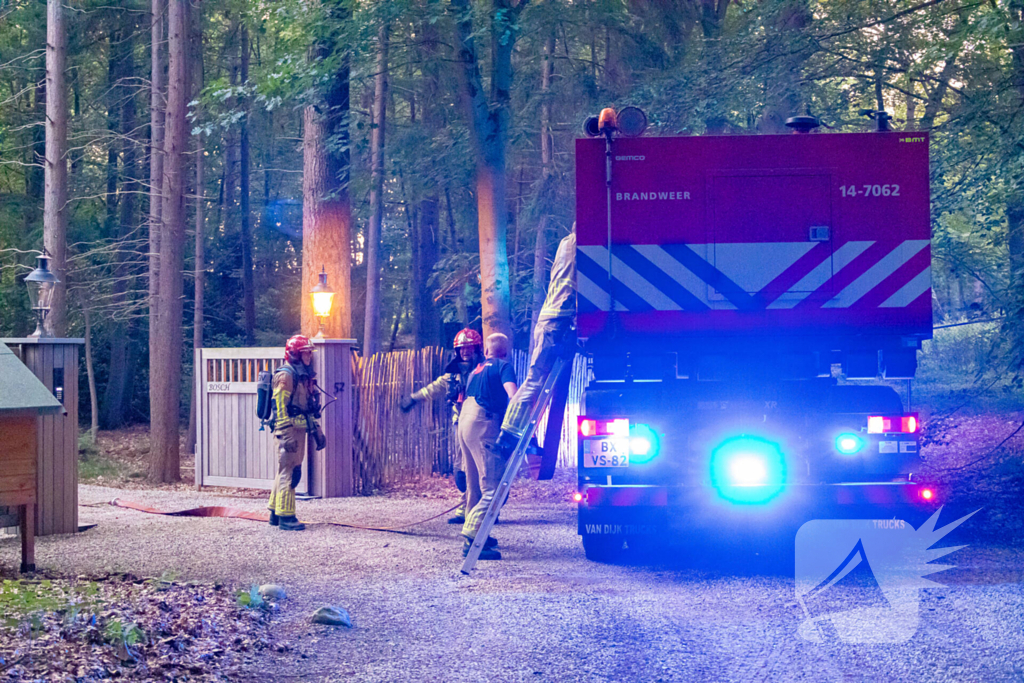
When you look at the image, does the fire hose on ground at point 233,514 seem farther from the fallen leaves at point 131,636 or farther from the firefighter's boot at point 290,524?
the fallen leaves at point 131,636

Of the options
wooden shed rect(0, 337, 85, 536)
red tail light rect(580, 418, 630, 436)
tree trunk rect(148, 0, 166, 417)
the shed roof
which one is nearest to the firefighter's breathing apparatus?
wooden shed rect(0, 337, 85, 536)

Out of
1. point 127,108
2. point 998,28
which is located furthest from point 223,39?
point 998,28

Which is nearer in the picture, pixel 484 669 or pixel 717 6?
pixel 484 669

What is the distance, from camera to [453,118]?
66.1 feet

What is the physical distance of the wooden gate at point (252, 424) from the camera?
13102mm

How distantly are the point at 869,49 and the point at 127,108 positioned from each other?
20.5 m

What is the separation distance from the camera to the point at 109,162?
28672 millimetres

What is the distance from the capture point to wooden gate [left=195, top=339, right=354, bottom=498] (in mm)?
13102

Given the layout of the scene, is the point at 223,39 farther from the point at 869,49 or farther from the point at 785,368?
the point at 785,368

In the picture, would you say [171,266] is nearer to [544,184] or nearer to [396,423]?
[396,423]

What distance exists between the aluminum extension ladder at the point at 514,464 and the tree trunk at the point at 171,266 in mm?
10830

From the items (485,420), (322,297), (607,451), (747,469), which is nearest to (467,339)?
(485,420)

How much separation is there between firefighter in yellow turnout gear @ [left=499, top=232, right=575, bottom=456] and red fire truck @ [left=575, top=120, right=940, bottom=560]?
0.33 meters

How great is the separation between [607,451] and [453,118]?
13.8 metres
